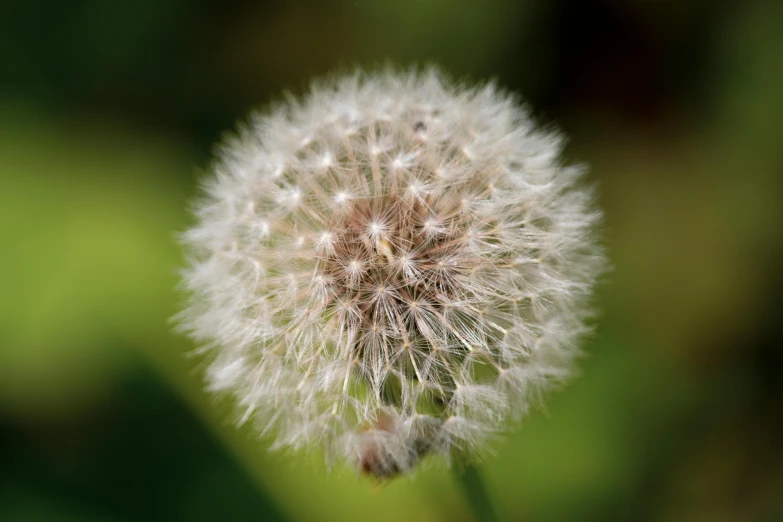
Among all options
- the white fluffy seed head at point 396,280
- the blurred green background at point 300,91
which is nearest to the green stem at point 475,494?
the white fluffy seed head at point 396,280

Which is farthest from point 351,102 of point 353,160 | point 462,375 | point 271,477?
point 271,477

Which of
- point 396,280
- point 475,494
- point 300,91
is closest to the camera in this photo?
point 396,280

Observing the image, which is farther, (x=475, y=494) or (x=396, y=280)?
(x=475, y=494)

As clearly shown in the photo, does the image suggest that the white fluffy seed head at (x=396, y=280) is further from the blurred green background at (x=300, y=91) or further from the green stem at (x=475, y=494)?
the blurred green background at (x=300, y=91)

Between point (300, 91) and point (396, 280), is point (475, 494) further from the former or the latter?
point (300, 91)

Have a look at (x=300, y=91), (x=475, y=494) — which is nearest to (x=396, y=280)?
(x=475, y=494)

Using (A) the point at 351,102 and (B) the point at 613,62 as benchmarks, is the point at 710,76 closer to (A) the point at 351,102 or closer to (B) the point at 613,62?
(B) the point at 613,62
